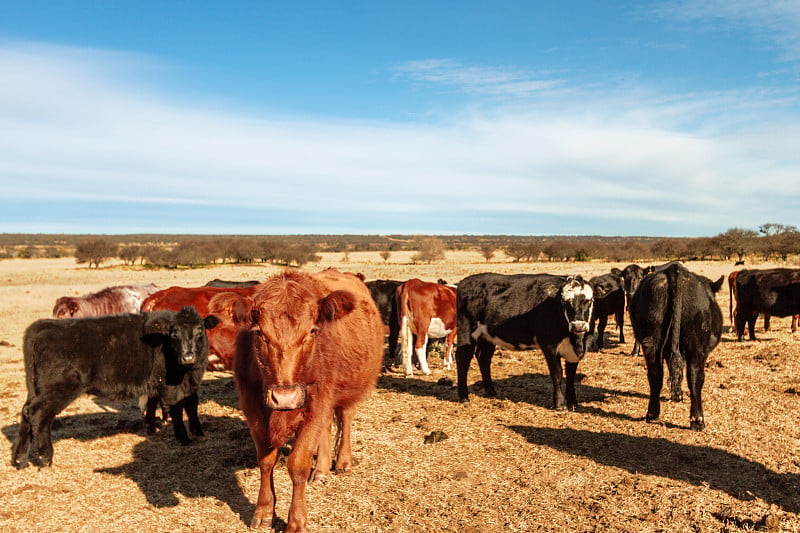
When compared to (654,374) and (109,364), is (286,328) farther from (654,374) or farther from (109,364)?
(654,374)

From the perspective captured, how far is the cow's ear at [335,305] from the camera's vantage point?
4.42 metres

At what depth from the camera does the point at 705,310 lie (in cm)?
745

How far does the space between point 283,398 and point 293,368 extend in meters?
0.26

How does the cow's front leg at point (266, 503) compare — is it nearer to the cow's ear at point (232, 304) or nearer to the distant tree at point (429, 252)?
the cow's ear at point (232, 304)

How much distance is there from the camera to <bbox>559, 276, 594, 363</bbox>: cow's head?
26.9ft

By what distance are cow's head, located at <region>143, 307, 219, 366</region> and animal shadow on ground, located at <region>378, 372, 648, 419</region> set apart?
4.13m

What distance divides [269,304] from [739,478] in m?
5.57

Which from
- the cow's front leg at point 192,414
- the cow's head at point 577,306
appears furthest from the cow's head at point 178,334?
the cow's head at point 577,306

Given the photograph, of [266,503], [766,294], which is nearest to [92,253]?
[266,503]

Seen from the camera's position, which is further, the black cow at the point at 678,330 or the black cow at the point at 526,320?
the black cow at the point at 526,320

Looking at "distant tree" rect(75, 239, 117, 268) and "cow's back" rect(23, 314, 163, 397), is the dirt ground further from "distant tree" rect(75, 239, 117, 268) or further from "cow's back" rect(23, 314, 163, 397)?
"distant tree" rect(75, 239, 117, 268)

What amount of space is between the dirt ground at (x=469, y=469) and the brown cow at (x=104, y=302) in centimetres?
170

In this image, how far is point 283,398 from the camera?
12.8ft

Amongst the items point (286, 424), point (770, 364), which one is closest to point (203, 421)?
point (286, 424)
